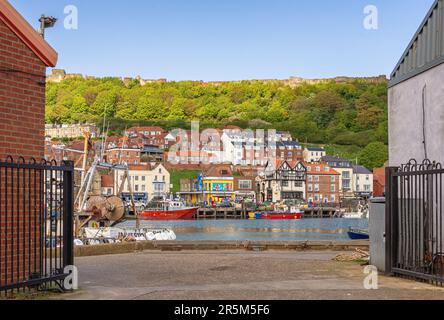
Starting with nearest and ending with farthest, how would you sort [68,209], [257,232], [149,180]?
[68,209]
[257,232]
[149,180]

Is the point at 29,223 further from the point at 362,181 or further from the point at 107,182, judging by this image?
the point at 362,181

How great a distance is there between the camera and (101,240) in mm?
43031

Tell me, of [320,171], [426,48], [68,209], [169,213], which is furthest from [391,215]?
[320,171]

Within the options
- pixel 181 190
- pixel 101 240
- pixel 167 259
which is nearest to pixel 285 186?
pixel 181 190

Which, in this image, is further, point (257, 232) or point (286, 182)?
point (286, 182)

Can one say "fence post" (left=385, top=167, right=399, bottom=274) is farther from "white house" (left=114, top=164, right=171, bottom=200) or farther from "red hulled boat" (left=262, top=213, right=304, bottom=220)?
"white house" (left=114, top=164, right=171, bottom=200)

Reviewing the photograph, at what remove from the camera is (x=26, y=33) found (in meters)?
13.6

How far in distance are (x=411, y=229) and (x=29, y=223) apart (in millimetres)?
7666

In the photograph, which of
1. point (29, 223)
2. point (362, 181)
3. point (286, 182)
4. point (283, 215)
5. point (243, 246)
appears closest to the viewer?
point (29, 223)

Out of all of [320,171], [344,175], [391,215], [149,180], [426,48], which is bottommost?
[391,215]

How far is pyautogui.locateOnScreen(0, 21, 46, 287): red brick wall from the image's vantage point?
12969 mm

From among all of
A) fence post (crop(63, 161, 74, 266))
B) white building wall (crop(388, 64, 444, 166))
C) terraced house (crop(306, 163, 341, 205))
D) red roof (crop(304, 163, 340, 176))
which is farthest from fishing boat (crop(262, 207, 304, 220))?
fence post (crop(63, 161, 74, 266))
